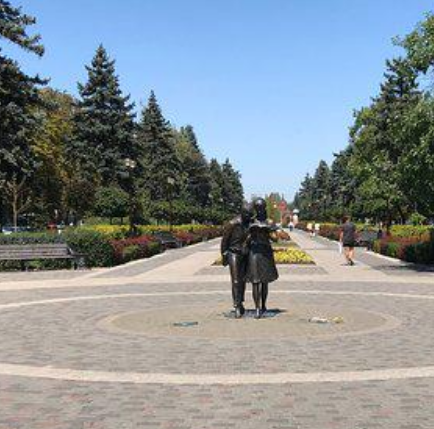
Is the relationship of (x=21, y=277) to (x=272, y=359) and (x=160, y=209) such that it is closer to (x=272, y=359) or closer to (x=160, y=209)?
(x=272, y=359)

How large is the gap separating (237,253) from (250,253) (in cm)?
23

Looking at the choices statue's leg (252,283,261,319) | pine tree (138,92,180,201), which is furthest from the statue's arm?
pine tree (138,92,180,201)

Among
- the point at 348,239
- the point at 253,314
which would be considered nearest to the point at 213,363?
the point at 253,314

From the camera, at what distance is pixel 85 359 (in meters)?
7.91

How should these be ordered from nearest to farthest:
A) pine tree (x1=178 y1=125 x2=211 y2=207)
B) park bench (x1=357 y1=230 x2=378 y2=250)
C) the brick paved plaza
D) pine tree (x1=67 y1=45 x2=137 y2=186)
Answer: the brick paved plaza, park bench (x1=357 y1=230 x2=378 y2=250), pine tree (x1=67 y1=45 x2=137 y2=186), pine tree (x1=178 y1=125 x2=211 y2=207)

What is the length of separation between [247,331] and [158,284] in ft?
27.0

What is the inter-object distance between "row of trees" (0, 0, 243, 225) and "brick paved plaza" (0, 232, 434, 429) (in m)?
19.8

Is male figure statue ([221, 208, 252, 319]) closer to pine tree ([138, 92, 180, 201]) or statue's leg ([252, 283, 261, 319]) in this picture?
statue's leg ([252, 283, 261, 319])

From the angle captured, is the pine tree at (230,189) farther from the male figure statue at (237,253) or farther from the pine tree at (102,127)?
the male figure statue at (237,253)

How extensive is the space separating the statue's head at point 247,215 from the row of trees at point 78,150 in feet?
74.1

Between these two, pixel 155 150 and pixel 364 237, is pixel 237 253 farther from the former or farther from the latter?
pixel 155 150

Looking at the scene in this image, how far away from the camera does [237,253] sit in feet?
37.0

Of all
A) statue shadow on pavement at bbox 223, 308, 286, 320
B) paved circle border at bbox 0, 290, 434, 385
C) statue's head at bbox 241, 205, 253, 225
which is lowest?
paved circle border at bbox 0, 290, 434, 385

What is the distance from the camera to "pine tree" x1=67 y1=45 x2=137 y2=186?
2277 inches
